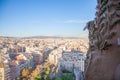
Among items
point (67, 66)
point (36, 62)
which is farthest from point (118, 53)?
point (36, 62)

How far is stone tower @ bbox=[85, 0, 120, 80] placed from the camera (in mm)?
541

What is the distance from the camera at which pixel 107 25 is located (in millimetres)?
563

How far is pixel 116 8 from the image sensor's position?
0.57m

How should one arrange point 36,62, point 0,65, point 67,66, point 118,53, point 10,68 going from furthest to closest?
point 36,62 → point 67,66 → point 10,68 → point 0,65 → point 118,53

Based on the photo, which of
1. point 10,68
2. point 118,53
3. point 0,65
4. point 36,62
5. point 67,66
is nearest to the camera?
point 118,53

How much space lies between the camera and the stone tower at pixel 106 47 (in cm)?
54

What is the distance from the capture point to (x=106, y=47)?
21.7 inches

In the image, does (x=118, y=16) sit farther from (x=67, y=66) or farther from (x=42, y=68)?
(x=67, y=66)

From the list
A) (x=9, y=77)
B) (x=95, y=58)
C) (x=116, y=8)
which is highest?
(x=116, y=8)

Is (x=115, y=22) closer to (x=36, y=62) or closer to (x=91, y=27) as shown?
(x=91, y=27)

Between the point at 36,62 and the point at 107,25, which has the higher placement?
the point at 107,25

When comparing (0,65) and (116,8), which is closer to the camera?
(116,8)

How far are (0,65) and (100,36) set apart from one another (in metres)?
11.3

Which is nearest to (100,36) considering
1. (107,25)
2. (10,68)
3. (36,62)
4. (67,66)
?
(107,25)
